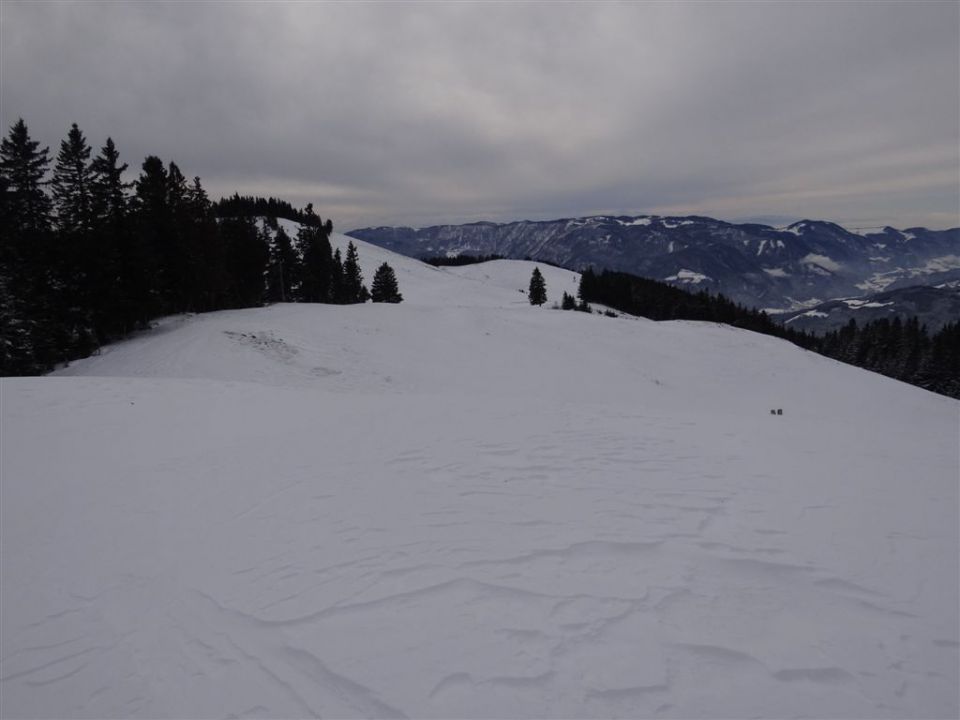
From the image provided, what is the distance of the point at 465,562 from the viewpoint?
525cm

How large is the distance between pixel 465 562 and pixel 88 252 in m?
30.2

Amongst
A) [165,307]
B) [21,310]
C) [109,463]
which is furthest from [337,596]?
[165,307]

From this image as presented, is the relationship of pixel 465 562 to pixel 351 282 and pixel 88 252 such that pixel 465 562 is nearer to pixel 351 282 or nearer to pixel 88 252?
pixel 88 252

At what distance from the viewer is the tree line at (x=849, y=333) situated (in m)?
61.1

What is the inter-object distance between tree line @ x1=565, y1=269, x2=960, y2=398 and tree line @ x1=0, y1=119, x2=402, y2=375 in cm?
5109

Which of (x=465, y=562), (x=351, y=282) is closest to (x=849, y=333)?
(x=351, y=282)

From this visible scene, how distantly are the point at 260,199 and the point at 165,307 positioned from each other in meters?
117

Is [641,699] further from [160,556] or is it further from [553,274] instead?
[553,274]

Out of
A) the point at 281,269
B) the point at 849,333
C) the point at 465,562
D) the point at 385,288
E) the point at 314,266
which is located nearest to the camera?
the point at 465,562

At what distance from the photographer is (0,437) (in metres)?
10.3

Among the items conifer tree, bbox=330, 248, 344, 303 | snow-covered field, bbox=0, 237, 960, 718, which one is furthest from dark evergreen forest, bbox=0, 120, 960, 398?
conifer tree, bbox=330, 248, 344, 303

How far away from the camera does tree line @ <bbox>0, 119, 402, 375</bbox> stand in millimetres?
22688

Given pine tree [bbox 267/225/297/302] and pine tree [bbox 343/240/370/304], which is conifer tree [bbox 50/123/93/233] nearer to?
pine tree [bbox 267/225/297/302]

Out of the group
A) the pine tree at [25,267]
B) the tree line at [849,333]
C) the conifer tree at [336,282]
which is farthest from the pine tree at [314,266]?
the tree line at [849,333]
